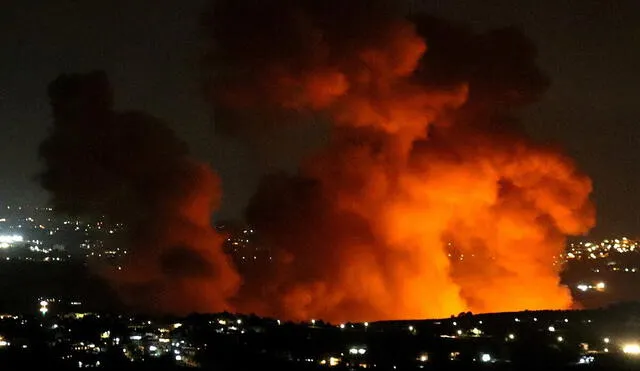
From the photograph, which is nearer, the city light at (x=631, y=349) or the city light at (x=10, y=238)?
the city light at (x=631, y=349)

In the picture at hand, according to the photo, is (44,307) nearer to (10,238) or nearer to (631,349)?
(631,349)

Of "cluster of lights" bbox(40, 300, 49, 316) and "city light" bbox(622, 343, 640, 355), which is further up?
"cluster of lights" bbox(40, 300, 49, 316)

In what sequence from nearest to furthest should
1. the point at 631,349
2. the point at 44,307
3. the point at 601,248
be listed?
the point at 631,349
the point at 44,307
the point at 601,248

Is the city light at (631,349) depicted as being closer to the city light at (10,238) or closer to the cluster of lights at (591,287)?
the cluster of lights at (591,287)

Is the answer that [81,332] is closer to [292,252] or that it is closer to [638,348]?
[292,252]

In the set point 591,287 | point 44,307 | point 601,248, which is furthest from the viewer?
point 601,248

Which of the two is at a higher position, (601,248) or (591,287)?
(601,248)

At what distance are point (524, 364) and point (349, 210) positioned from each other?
17.7m

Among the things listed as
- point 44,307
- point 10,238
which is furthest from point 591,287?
point 10,238

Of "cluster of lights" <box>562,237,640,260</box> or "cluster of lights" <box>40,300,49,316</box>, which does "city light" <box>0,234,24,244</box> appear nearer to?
"cluster of lights" <box>40,300,49,316</box>

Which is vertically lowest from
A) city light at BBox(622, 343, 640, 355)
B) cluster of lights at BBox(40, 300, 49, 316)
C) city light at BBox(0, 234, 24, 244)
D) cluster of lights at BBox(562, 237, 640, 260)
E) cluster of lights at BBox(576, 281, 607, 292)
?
city light at BBox(622, 343, 640, 355)

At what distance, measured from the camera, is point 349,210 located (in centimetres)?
5028

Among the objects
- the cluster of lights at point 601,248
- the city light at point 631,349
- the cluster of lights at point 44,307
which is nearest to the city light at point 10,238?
the cluster of lights at point 44,307

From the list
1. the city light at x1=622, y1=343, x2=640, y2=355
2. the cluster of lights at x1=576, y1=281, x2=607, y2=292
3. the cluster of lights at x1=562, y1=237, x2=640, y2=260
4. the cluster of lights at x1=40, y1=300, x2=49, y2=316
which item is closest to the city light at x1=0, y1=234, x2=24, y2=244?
the cluster of lights at x1=40, y1=300, x2=49, y2=316
